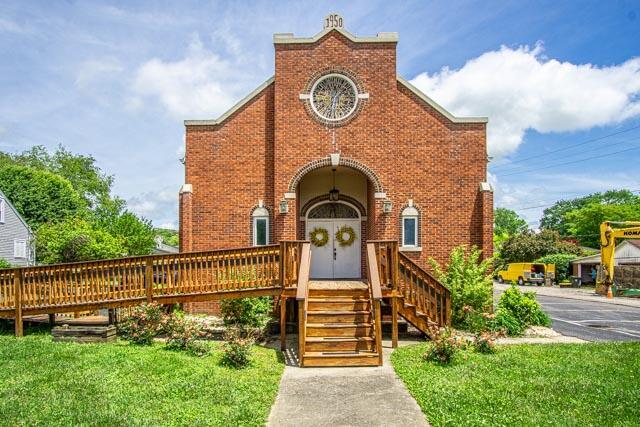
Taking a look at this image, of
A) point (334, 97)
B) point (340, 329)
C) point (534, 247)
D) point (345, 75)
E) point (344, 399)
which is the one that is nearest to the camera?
point (344, 399)

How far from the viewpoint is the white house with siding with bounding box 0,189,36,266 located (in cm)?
2891

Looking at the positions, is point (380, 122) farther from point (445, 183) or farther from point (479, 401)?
point (479, 401)

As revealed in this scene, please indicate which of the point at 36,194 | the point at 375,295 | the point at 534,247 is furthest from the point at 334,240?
the point at 534,247

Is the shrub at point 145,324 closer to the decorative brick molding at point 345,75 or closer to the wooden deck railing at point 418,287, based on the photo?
the wooden deck railing at point 418,287

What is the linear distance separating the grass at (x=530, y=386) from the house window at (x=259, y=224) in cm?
600

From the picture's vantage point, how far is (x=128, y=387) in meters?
6.71

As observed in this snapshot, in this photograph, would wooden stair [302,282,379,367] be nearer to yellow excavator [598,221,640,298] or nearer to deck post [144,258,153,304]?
deck post [144,258,153,304]

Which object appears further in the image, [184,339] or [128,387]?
[184,339]

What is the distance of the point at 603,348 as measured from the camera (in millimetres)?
9562

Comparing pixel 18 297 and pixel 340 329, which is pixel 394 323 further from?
pixel 18 297

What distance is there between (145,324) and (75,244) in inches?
654

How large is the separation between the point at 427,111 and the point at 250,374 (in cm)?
949

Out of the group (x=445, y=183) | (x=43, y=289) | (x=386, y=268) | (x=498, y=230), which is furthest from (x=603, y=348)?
(x=498, y=230)

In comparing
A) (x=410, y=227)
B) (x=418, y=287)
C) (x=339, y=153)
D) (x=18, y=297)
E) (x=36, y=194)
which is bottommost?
(x=18, y=297)
